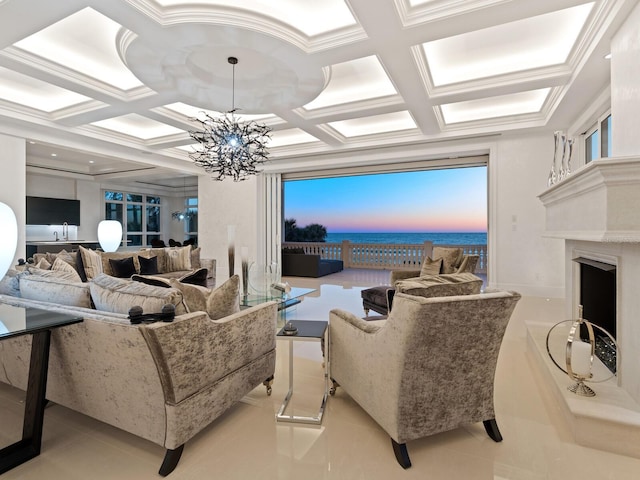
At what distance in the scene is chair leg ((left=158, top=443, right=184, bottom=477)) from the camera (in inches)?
62.3

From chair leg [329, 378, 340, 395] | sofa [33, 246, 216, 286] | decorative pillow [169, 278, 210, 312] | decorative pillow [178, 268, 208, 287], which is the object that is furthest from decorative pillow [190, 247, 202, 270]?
chair leg [329, 378, 340, 395]

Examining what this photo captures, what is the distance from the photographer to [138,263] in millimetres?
5516

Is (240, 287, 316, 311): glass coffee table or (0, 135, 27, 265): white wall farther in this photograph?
(0, 135, 27, 265): white wall

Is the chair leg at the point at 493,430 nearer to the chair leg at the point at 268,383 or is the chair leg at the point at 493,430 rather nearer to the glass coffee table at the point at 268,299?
the chair leg at the point at 268,383

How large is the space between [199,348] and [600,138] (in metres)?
4.96

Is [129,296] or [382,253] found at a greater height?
[129,296]

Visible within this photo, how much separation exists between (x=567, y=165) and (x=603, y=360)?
1621mm

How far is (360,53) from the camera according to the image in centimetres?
319

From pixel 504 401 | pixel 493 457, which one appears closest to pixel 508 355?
pixel 504 401

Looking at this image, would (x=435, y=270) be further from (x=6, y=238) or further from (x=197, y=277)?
(x=6, y=238)

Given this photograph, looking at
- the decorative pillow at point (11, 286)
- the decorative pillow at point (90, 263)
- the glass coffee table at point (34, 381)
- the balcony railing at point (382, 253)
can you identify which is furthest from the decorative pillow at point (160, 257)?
the balcony railing at point (382, 253)

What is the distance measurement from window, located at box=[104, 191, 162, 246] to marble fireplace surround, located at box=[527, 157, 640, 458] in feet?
39.4

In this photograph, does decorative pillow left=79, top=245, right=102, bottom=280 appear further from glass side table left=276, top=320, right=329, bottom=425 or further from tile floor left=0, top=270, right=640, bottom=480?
glass side table left=276, top=320, right=329, bottom=425

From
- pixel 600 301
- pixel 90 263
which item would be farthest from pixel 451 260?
pixel 90 263
